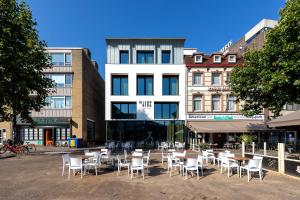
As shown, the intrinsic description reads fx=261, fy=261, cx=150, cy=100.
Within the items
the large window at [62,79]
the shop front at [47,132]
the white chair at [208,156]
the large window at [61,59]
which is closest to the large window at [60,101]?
the large window at [62,79]

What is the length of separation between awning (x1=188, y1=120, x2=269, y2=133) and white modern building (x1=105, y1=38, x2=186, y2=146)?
7.90ft

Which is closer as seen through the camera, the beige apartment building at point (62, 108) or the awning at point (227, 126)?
the awning at point (227, 126)

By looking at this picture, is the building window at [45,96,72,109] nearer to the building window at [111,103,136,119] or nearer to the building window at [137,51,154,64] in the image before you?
the building window at [111,103,136,119]

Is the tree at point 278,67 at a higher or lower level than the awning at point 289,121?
higher

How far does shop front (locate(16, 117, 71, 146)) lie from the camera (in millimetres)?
32781

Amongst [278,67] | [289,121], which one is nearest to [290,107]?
[289,121]

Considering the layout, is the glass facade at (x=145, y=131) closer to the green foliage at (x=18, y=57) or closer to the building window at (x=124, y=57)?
the building window at (x=124, y=57)

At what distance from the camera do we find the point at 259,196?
8398mm

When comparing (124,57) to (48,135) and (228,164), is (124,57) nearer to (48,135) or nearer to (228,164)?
(48,135)

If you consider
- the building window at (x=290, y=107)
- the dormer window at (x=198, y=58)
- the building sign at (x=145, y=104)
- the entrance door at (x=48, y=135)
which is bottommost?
the entrance door at (x=48, y=135)

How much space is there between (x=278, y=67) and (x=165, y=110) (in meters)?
16.5

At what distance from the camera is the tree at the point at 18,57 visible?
17859 millimetres

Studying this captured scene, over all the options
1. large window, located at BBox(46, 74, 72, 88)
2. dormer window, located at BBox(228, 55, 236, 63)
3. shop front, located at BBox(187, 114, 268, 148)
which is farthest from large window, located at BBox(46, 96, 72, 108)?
dormer window, located at BBox(228, 55, 236, 63)

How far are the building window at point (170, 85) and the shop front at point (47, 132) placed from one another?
42.3 feet
